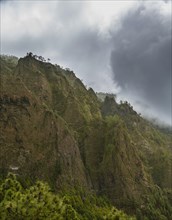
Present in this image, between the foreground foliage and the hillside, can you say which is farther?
the hillside

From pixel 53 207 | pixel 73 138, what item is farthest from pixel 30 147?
pixel 53 207

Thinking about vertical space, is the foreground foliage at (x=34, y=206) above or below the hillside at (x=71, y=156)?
below

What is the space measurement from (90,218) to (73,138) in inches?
1835

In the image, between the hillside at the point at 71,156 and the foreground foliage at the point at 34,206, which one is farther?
the hillside at the point at 71,156

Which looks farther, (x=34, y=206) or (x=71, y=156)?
(x=71, y=156)

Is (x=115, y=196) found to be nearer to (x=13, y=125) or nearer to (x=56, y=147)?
(x=56, y=147)

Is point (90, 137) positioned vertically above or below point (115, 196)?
above

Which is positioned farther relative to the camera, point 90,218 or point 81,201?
point 81,201

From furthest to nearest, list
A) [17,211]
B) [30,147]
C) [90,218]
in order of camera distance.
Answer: [30,147]
[90,218]
[17,211]

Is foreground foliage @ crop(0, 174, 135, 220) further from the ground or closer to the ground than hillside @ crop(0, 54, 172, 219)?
closer to the ground

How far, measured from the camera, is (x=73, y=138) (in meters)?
170

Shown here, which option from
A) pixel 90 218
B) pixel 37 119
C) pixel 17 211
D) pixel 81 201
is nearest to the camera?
pixel 17 211

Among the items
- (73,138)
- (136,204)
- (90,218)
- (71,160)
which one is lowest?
(90,218)

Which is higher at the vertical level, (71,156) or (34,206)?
(71,156)
